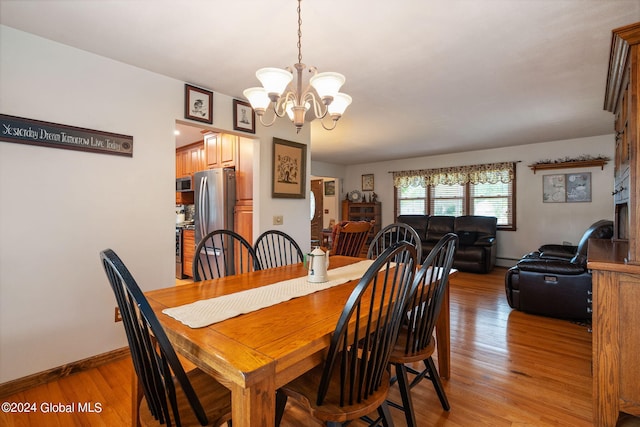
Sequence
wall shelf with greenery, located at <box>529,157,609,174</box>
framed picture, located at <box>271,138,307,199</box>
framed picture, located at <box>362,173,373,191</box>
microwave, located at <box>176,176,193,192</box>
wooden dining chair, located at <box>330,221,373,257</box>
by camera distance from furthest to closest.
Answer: framed picture, located at <box>362,173,373,191</box> → microwave, located at <box>176,176,193,192</box> → wall shelf with greenery, located at <box>529,157,609,174</box> → wooden dining chair, located at <box>330,221,373,257</box> → framed picture, located at <box>271,138,307,199</box>

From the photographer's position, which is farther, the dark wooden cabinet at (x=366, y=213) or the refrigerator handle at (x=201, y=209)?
the dark wooden cabinet at (x=366, y=213)

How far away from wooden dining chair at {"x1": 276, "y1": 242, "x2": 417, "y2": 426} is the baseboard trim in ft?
6.25

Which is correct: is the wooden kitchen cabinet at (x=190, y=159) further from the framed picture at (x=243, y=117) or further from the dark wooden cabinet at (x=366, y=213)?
the dark wooden cabinet at (x=366, y=213)

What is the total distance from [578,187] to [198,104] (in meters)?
6.02

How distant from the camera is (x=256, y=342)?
100 cm

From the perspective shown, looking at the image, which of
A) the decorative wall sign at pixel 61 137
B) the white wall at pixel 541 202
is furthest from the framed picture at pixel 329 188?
the decorative wall sign at pixel 61 137

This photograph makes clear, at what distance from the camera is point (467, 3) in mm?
1711

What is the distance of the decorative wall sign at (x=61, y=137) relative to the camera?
1949 millimetres

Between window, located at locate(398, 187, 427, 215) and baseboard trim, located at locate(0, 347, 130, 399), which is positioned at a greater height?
window, located at locate(398, 187, 427, 215)

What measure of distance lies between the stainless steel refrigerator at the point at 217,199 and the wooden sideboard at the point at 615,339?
3.44 metres

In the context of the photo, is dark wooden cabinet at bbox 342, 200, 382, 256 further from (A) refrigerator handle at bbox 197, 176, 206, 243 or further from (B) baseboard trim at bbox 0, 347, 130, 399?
(B) baseboard trim at bbox 0, 347, 130, 399

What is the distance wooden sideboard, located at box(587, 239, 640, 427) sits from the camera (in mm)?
1503

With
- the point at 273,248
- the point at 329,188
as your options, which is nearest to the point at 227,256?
the point at 273,248

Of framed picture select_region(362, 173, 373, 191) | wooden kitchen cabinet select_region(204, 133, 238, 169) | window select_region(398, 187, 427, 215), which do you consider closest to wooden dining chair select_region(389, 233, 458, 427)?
wooden kitchen cabinet select_region(204, 133, 238, 169)
